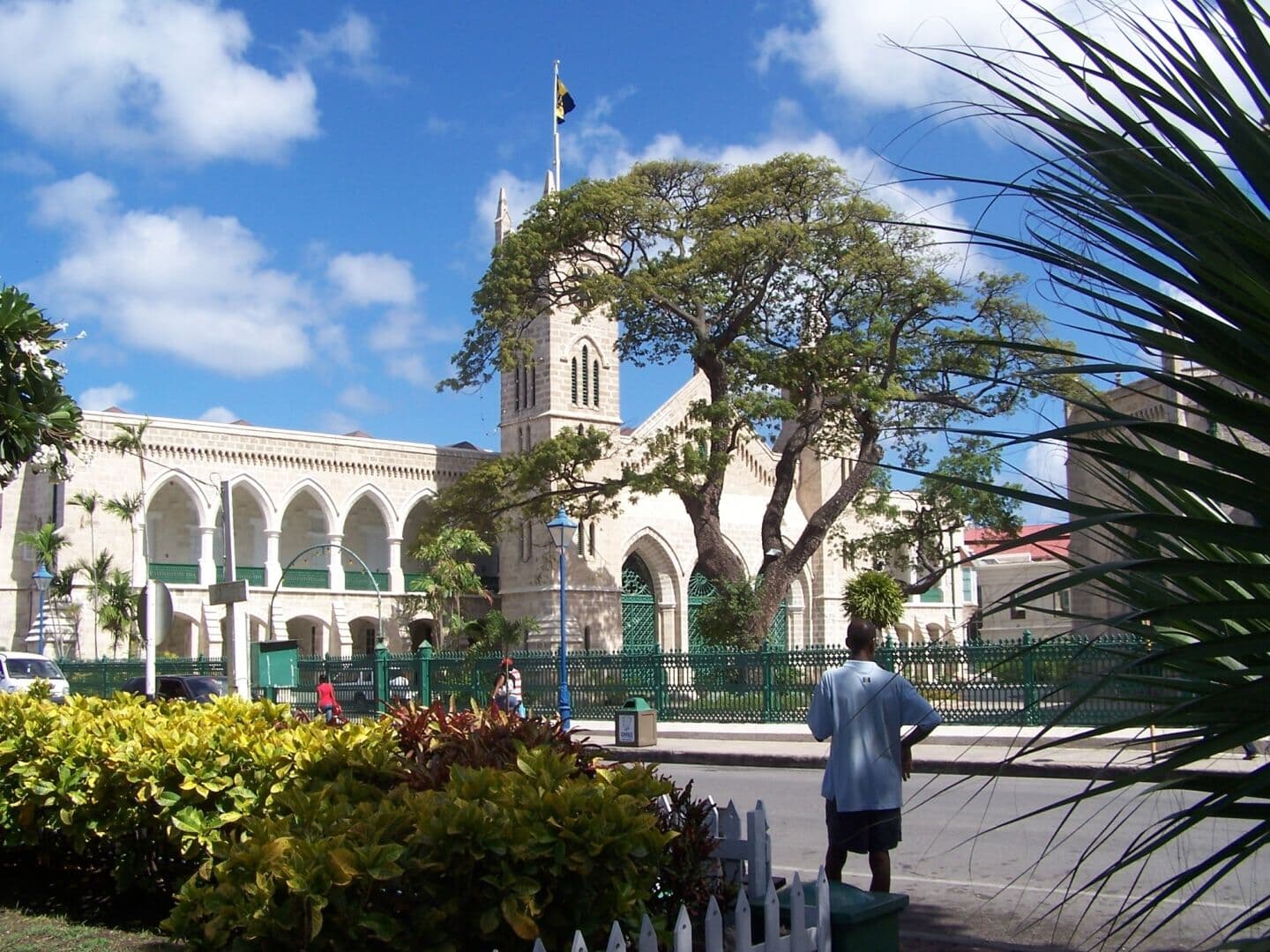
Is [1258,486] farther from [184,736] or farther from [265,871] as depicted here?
[184,736]

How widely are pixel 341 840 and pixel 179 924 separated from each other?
0.54 m

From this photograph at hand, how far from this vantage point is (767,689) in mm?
21844

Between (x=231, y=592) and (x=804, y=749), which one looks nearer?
(x=231, y=592)

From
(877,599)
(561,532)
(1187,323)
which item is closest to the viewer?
(1187,323)

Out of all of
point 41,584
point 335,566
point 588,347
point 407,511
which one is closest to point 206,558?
point 335,566

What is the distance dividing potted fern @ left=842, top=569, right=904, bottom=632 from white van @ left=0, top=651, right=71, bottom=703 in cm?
1582

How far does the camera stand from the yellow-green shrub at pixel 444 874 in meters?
3.43

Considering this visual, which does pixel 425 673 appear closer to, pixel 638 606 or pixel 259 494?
pixel 259 494

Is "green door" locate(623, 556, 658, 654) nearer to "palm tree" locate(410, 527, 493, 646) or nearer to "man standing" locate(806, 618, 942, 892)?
"palm tree" locate(410, 527, 493, 646)

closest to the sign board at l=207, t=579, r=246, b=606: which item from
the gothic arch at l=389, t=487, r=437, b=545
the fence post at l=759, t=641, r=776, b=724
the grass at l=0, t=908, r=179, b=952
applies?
the grass at l=0, t=908, r=179, b=952

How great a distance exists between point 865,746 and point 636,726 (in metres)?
14.1

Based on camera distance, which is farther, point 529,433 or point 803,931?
point 529,433

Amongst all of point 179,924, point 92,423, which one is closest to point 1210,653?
point 179,924

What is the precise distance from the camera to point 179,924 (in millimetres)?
3590
